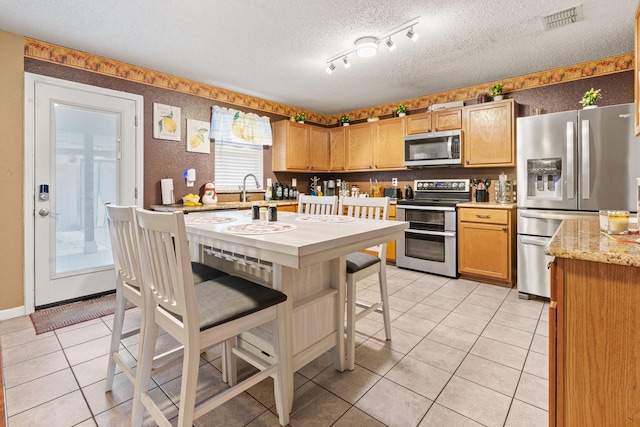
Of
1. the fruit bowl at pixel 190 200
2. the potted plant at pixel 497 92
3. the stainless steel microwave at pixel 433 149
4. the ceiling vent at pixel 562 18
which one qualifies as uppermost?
the ceiling vent at pixel 562 18

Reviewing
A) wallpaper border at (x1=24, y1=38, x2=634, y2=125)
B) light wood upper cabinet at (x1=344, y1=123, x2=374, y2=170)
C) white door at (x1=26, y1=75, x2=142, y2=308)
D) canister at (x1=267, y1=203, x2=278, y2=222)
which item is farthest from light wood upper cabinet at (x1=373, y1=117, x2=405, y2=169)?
white door at (x1=26, y1=75, x2=142, y2=308)

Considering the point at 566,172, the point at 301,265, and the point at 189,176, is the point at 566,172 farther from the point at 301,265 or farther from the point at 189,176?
the point at 189,176

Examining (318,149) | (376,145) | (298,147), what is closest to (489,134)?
(376,145)

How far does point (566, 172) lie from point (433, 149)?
5.18 feet

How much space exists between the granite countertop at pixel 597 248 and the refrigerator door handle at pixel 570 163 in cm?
192

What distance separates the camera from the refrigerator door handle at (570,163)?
9.48 feet

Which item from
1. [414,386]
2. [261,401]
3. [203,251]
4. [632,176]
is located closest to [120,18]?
[203,251]

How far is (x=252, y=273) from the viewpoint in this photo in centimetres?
182

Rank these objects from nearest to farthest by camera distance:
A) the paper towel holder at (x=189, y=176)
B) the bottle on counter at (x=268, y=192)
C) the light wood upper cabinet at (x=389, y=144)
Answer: the paper towel holder at (x=189, y=176) < the light wood upper cabinet at (x=389, y=144) < the bottle on counter at (x=268, y=192)

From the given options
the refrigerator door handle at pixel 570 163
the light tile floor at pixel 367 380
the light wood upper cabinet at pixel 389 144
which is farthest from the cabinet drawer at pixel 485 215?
the light wood upper cabinet at pixel 389 144

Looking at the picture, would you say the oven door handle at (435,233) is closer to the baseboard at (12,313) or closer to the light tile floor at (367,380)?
the light tile floor at (367,380)

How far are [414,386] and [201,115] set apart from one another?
150 inches

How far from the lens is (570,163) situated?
114 inches

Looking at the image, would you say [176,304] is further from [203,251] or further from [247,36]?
[247,36]
